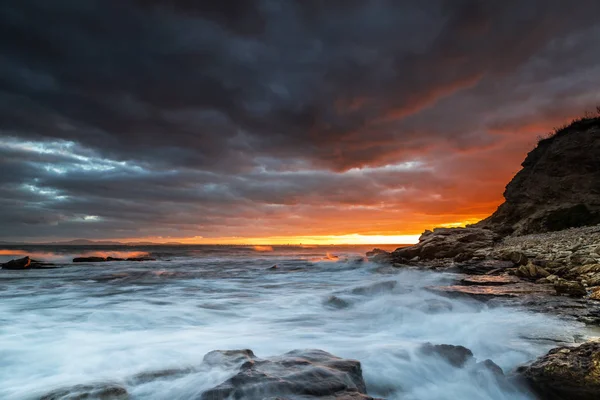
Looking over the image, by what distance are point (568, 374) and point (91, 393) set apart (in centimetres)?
501

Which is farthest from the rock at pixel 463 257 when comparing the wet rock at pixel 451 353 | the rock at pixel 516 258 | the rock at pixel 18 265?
the rock at pixel 18 265

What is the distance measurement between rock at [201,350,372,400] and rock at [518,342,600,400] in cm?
200

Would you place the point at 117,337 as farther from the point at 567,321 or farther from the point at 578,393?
the point at 567,321

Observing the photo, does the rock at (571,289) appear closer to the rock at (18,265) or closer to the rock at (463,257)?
the rock at (463,257)

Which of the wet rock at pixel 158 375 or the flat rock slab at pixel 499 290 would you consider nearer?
the wet rock at pixel 158 375

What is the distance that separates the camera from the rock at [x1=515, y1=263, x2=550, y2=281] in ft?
38.5

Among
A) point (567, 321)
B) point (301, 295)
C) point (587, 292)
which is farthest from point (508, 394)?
point (301, 295)

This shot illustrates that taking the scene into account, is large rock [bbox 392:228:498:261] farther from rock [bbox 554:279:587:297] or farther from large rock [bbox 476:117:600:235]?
rock [bbox 554:279:587:297]

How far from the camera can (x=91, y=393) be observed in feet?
12.1

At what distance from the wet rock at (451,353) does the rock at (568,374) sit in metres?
0.81

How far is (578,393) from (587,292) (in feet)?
22.7

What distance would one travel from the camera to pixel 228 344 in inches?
266

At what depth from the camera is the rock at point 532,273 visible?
38.5 ft

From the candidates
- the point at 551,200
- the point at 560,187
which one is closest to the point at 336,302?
the point at 551,200
